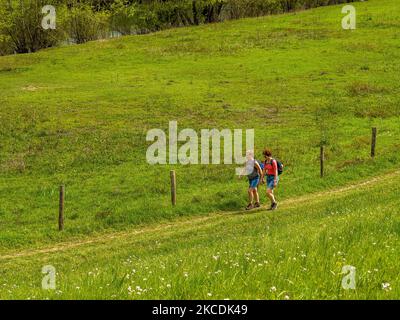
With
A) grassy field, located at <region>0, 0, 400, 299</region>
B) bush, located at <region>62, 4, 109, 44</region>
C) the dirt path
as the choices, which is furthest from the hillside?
bush, located at <region>62, 4, 109, 44</region>

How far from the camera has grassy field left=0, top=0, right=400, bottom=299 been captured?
871 centimetres

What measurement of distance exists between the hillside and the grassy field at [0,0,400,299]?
0.14 meters

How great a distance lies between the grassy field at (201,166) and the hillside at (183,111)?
0.45 ft

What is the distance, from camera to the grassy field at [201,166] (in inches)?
343

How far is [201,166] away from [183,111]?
1175 centimetres

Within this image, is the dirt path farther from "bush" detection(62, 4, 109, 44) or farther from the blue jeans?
"bush" detection(62, 4, 109, 44)

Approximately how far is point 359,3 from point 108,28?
37393 mm

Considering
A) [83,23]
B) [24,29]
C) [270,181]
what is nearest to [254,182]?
[270,181]

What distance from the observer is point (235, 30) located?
2916 inches

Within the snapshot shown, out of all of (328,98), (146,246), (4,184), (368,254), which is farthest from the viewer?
(328,98)

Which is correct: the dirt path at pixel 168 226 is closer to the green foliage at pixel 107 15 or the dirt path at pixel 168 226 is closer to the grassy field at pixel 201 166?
the grassy field at pixel 201 166

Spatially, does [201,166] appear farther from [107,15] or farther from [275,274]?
[107,15]
